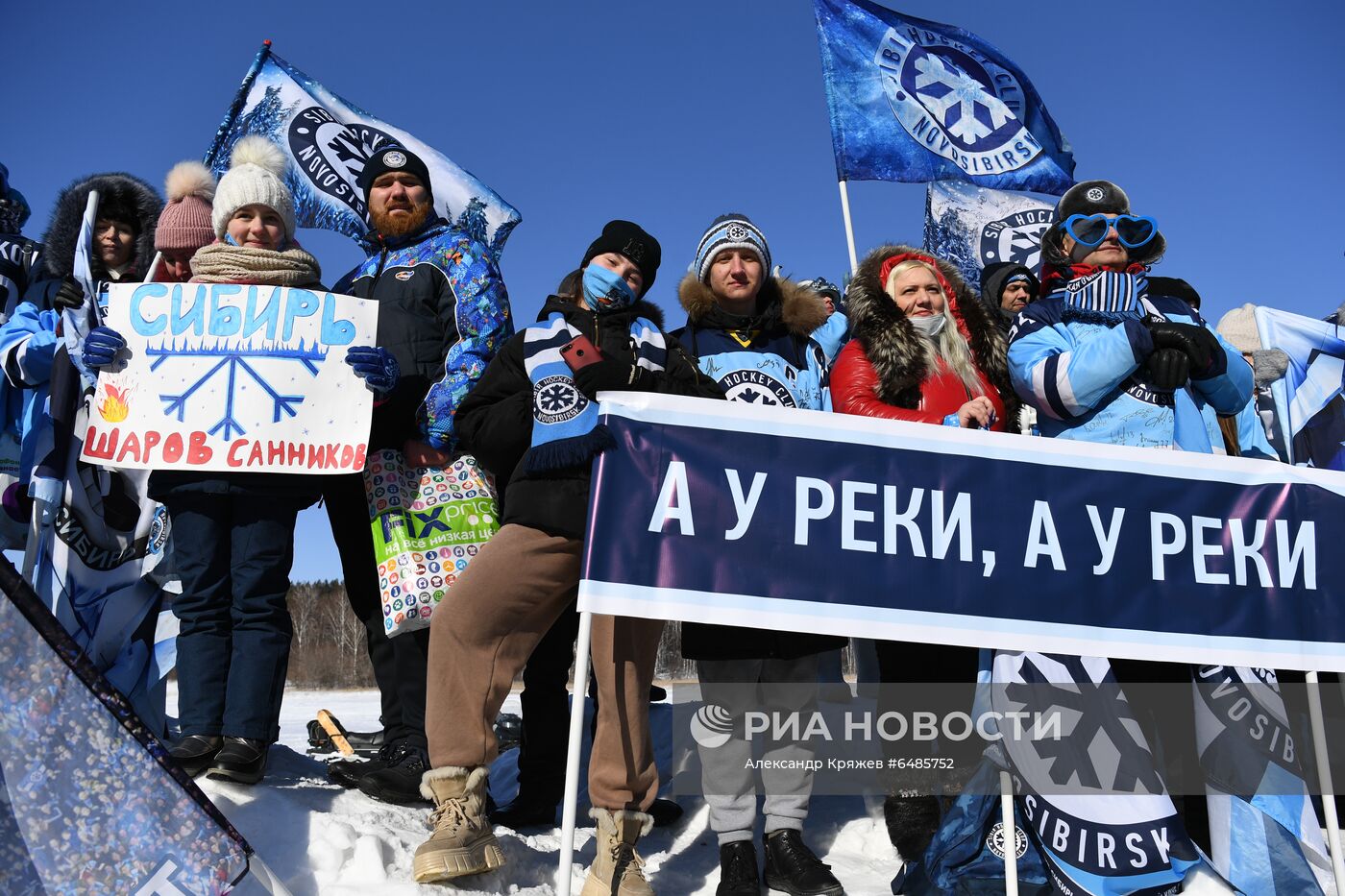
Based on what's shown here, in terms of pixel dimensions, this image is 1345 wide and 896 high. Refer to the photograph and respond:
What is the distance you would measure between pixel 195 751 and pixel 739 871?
5.86 ft

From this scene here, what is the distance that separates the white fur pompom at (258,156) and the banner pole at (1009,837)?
341 cm

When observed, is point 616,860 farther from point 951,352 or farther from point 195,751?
point 951,352

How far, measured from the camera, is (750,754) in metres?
3.61

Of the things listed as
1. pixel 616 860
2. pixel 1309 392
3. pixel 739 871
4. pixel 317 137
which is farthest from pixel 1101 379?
pixel 317 137

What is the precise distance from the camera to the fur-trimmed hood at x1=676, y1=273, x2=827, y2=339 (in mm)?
4305

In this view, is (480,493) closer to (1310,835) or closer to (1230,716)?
(1230,716)

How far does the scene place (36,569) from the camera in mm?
4363

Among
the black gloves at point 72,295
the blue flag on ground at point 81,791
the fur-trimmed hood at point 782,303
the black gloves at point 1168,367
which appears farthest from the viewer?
the black gloves at point 72,295

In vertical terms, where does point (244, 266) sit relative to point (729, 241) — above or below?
below

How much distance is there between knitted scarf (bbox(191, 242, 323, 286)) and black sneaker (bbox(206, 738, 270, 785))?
5.33 feet

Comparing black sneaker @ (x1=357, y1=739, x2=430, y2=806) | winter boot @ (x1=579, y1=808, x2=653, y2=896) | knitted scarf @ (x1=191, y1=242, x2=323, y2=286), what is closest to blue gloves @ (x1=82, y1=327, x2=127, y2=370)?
knitted scarf @ (x1=191, y1=242, x2=323, y2=286)

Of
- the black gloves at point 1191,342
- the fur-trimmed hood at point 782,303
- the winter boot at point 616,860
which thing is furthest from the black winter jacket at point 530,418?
the black gloves at point 1191,342

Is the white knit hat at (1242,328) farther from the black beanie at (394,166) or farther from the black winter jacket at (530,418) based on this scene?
the black beanie at (394,166)

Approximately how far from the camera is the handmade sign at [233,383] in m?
3.69
